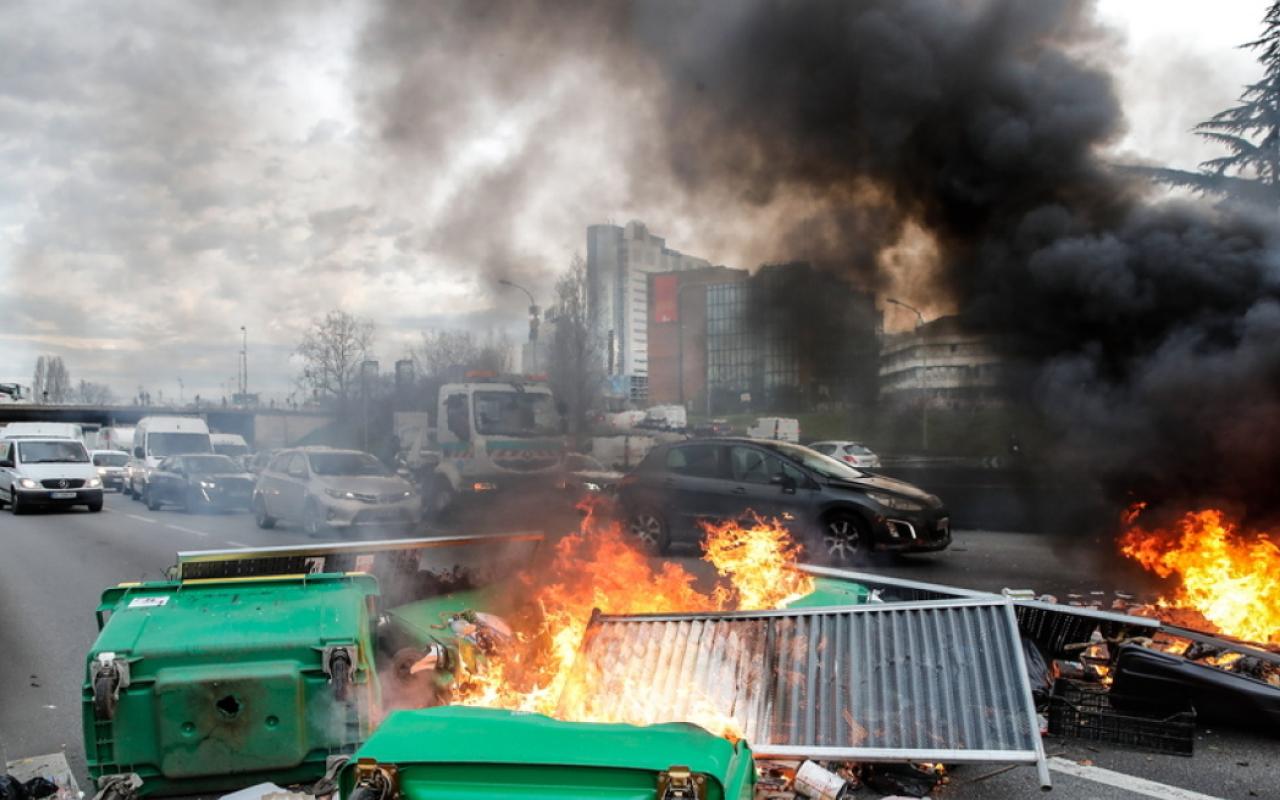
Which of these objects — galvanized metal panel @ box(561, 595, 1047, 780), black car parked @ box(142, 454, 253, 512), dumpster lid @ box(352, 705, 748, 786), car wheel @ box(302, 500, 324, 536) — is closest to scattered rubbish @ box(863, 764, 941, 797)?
galvanized metal panel @ box(561, 595, 1047, 780)

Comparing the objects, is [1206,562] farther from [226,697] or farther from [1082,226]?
[226,697]

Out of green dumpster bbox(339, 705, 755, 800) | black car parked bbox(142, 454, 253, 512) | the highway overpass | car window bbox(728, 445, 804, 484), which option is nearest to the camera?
green dumpster bbox(339, 705, 755, 800)

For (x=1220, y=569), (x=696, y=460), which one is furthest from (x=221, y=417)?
(x=1220, y=569)

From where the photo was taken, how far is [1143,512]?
8695 millimetres

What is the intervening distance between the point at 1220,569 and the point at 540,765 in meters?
6.95

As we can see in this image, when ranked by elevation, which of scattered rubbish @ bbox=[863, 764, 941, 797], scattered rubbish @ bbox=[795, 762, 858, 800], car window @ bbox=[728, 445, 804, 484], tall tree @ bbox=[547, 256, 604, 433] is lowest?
scattered rubbish @ bbox=[863, 764, 941, 797]

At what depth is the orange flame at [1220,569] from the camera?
642 cm

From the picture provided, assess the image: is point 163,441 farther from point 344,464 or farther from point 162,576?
point 162,576

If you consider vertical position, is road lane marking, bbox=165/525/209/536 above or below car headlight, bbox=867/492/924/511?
below

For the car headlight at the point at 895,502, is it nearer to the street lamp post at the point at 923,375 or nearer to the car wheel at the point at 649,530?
the car wheel at the point at 649,530

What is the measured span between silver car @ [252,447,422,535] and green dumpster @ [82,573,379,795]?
420 inches

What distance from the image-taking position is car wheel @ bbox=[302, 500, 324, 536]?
14688 mm

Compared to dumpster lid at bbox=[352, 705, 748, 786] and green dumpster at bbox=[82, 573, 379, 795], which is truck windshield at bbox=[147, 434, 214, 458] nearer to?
green dumpster at bbox=[82, 573, 379, 795]

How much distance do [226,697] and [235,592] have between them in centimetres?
55
